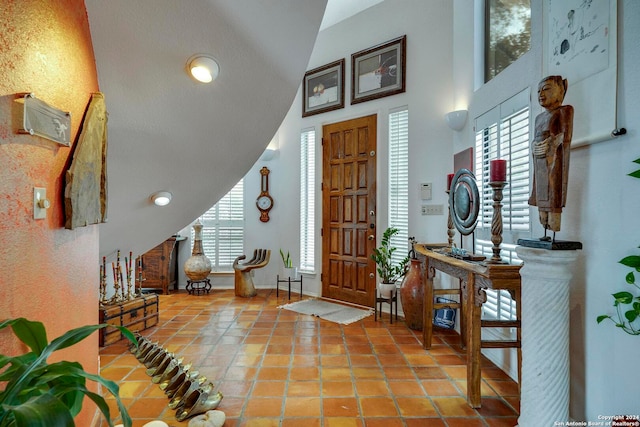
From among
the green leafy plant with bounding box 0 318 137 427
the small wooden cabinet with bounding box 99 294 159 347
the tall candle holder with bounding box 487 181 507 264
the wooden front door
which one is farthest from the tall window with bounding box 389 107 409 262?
the green leafy plant with bounding box 0 318 137 427

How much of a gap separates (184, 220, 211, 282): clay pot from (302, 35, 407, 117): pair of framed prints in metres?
2.22

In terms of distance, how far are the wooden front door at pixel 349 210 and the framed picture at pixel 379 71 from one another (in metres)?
0.31

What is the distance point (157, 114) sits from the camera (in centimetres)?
216

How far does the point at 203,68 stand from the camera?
6.52 feet

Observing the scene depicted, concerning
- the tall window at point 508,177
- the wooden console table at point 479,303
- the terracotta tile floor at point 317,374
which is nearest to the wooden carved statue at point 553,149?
the wooden console table at point 479,303

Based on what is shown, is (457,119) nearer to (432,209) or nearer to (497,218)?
(432,209)

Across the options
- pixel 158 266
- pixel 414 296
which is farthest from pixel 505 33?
pixel 158 266

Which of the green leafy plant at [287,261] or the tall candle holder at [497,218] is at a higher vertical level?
the tall candle holder at [497,218]

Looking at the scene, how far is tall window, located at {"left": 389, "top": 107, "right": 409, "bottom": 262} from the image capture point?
3.82 metres

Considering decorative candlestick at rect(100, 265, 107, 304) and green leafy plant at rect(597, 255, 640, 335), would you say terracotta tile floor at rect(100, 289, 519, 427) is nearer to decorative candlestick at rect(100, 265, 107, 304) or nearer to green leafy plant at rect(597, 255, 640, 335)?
decorative candlestick at rect(100, 265, 107, 304)

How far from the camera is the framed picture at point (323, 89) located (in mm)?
4410

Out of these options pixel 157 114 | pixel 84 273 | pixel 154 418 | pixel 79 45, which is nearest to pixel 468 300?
pixel 154 418

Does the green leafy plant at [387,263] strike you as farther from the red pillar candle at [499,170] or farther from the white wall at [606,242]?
the white wall at [606,242]

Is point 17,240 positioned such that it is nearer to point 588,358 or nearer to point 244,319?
point 588,358
